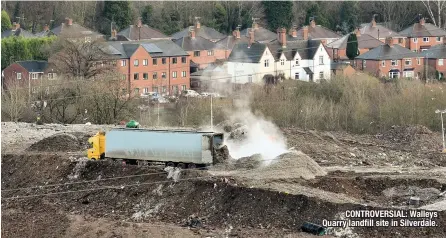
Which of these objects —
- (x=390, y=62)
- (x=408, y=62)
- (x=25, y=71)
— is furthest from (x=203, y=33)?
(x=25, y=71)

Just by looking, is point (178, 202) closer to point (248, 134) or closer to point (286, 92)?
point (248, 134)

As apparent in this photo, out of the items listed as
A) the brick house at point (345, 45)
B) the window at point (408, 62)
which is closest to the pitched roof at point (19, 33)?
the brick house at point (345, 45)

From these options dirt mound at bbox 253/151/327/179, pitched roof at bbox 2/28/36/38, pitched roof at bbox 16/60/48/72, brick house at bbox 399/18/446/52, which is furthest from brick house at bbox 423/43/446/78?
dirt mound at bbox 253/151/327/179

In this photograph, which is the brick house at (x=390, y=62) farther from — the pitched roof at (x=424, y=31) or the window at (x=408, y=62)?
the pitched roof at (x=424, y=31)

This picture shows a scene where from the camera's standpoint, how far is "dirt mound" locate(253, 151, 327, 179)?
24438 mm

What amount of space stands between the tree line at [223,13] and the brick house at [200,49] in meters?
9.00

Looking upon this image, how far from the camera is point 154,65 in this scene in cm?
5334

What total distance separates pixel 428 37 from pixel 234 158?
3952cm

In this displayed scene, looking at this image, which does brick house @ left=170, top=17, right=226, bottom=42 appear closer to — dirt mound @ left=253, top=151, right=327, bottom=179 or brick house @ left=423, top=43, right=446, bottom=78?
brick house @ left=423, top=43, right=446, bottom=78

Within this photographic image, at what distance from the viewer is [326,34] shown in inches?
2579

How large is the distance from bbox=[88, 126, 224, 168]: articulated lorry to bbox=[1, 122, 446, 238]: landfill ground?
14.5 inches

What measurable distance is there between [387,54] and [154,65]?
46.6ft

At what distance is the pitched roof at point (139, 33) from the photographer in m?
62.4

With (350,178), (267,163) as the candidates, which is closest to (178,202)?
(267,163)
